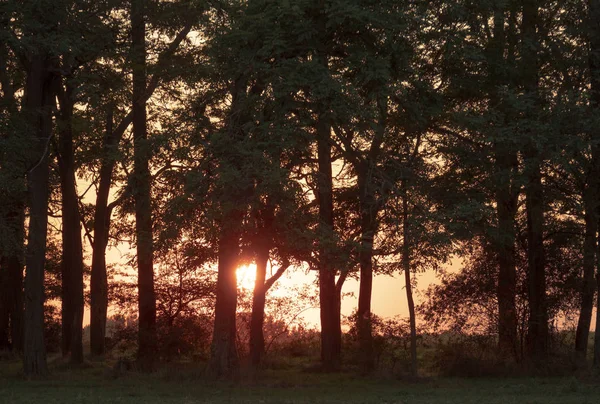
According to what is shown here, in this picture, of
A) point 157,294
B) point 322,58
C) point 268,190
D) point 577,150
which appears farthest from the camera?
point 157,294

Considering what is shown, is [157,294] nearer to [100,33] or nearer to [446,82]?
[100,33]

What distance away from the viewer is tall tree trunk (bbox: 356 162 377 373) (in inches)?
937

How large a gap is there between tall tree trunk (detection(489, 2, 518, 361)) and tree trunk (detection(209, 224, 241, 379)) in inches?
301

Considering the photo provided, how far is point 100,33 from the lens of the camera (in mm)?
25391

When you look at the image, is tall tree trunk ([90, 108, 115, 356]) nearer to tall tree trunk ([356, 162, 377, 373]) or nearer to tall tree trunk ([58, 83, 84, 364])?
tall tree trunk ([58, 83, 84, 364])

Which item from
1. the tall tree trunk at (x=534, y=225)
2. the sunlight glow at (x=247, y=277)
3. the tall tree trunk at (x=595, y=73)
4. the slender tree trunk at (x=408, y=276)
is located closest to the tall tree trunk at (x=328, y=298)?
the slender tree trunk at (x=408, y=276)

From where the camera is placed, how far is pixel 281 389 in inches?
870

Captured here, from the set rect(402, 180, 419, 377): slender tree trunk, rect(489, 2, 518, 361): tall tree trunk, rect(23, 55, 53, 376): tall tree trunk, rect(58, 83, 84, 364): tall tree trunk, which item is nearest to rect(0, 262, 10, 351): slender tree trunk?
rect(58, 83, 84, 364): tall tree trunk

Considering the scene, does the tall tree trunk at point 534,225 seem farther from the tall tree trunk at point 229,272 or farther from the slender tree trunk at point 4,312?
the slender tree trunk at point 4,312

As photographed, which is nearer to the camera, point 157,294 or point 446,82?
point 446,82


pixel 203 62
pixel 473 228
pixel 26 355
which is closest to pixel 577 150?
pixel 473 228

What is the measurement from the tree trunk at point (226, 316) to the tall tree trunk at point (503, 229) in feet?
25.1

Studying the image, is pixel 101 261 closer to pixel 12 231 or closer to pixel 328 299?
pixel 12 231

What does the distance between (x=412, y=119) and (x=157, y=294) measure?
34.7 ft
